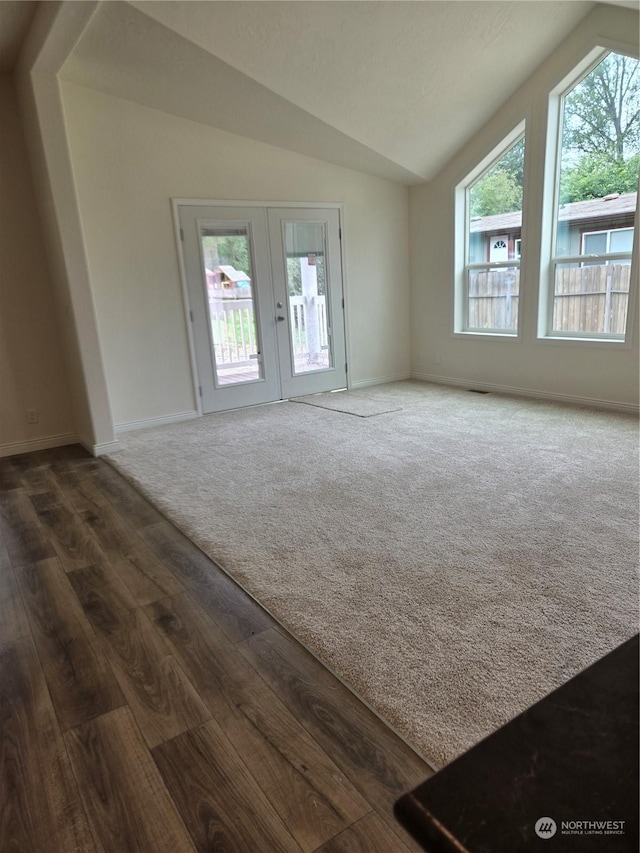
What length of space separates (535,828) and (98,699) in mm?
1636

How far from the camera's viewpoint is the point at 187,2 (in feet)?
10.4

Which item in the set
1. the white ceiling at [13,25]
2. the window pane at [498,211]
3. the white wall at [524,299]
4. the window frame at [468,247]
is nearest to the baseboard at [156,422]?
the white ceiling at [13,25]

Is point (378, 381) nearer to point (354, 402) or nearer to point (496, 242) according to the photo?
point (354, 402)

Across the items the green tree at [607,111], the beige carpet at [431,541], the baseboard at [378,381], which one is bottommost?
the beige carpet at [431,541]

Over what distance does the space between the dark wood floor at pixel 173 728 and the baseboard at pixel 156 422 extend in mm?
2449

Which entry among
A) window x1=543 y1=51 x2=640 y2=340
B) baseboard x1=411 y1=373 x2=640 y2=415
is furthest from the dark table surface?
window x1=543 y1=51 x2=640 y2=340

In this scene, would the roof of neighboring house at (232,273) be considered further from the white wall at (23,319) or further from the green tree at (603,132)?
the green tree at (603,132)

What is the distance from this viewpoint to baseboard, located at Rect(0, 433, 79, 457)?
14.5 ft

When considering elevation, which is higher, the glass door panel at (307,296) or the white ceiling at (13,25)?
the white ceiling at (13,25)

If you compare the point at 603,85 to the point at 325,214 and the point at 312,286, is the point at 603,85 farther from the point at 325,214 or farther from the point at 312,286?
the point at 312,286

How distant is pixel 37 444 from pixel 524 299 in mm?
4739

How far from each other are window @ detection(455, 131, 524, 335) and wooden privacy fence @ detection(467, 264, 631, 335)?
0.01 meters

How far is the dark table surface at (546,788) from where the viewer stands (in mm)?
407

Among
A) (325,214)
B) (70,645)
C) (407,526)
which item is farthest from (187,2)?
(70,645)
